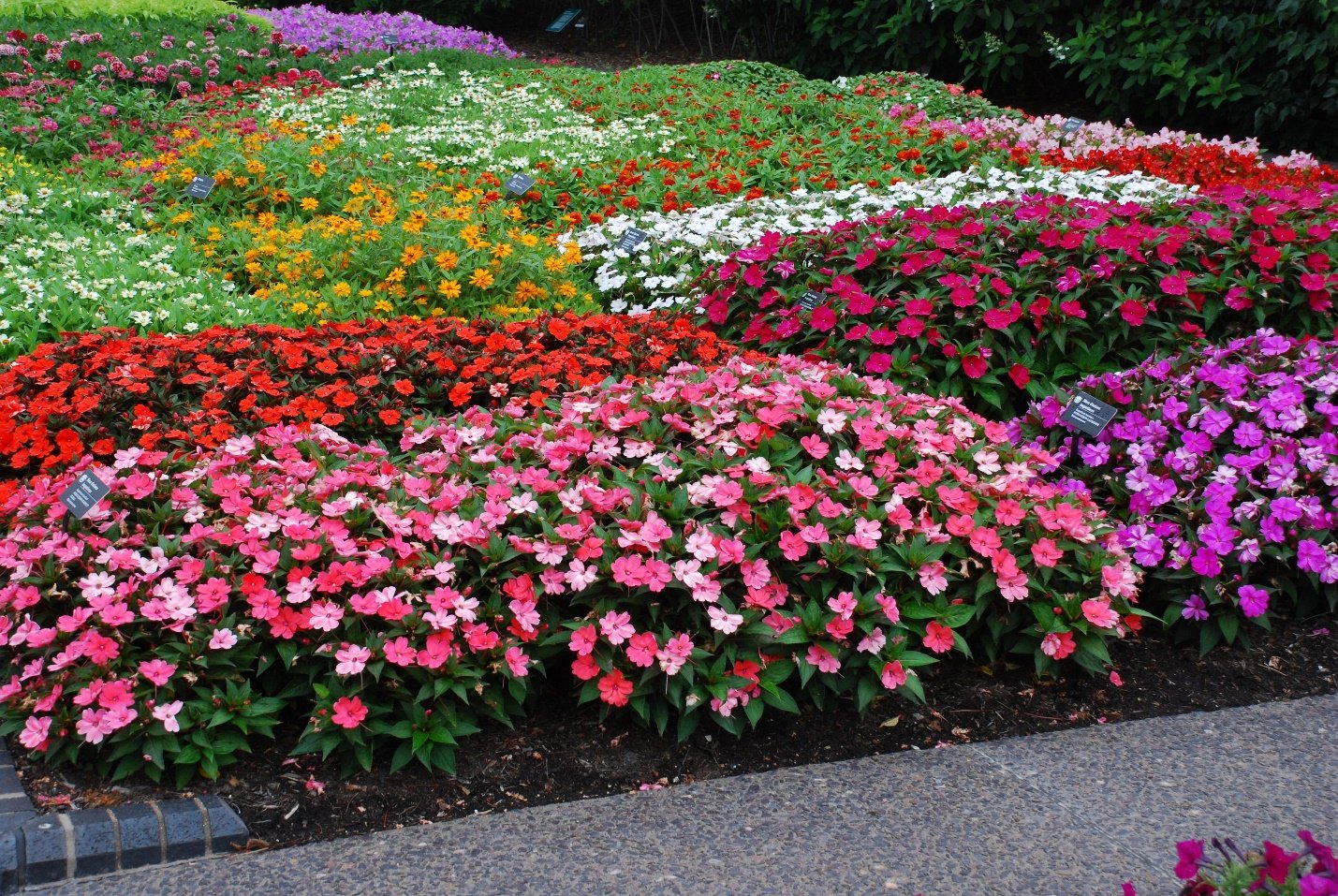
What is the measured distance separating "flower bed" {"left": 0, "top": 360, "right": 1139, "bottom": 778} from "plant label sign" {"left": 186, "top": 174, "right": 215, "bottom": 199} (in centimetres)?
331

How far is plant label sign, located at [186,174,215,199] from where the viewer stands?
6.07 meters

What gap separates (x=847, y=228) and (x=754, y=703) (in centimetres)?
279

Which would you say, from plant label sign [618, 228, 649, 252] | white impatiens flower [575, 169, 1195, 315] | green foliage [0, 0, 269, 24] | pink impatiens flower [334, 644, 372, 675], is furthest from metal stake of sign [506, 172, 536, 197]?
green foliage [0, 0, 269, 24]

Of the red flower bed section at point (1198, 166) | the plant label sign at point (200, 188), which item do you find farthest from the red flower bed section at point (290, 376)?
the red flower bed section at point (1198, 166)

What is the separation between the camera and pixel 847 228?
481cm

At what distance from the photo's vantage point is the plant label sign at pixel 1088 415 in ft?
11.1

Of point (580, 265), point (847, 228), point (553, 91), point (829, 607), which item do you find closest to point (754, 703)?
point (829, 607)

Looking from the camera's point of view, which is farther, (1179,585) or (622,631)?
(1179,585)

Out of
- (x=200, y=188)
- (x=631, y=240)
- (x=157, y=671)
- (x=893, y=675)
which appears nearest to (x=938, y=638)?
(x=893, y=675)

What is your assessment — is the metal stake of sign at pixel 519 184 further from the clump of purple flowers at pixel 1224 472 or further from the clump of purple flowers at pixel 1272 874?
the clump of purple flowers at pixel 1272 874

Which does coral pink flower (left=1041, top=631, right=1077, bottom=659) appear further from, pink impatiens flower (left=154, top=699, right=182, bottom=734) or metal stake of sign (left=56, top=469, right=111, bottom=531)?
metal stake of sign (left=56, top=469, right=111, bottom=531)

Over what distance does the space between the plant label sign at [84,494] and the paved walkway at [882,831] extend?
0.92m

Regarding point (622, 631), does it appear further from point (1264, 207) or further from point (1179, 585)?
point (1264, 207)

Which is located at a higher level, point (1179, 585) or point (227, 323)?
point (227, 323)
